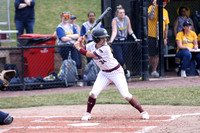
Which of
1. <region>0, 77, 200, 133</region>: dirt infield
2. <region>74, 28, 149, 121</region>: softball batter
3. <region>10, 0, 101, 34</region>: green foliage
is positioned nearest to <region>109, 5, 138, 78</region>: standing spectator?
<region>0, 77, 200, 133</region>: dirt infield

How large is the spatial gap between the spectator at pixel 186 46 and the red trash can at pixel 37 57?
3.77m

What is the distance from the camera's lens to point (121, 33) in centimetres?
1084

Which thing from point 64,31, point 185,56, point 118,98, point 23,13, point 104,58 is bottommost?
point 118,98

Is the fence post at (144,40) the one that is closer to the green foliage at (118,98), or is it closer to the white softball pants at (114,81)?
the green foliage at (118,98)

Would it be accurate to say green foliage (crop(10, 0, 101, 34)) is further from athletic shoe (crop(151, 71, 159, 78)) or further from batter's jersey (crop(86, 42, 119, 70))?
batter's jersey (crop(86, 42, 119, 70))

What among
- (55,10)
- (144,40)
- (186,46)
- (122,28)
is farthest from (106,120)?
(55,10)

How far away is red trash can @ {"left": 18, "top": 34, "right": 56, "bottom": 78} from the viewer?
10648 mm

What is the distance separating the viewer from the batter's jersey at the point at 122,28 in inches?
420

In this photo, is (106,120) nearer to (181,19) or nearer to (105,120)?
(105,120)

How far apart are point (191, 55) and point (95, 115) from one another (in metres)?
5.27

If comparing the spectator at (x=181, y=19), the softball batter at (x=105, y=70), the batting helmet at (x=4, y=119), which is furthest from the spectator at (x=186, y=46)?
the batting helmet at (x=4, y=119)

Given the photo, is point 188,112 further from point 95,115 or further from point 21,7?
point 21,7

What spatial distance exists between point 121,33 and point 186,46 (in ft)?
Answer: 6.86

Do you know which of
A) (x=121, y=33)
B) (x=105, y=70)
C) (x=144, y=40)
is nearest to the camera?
(x=105, y=70)
